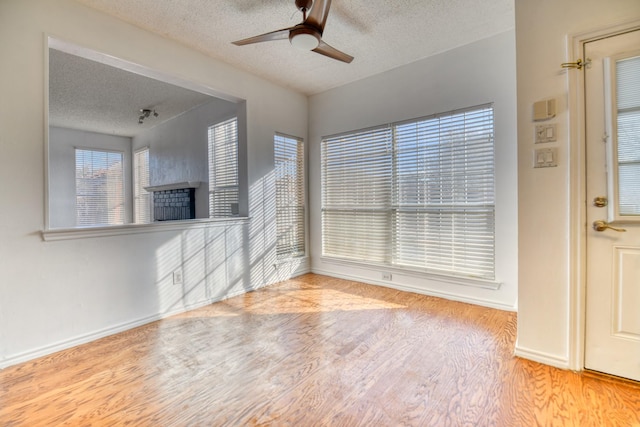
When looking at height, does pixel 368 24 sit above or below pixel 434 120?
above

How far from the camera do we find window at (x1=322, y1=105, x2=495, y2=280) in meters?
3.17

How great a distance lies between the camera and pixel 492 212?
3.09m

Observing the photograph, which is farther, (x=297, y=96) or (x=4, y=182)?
(x=297, y=96)

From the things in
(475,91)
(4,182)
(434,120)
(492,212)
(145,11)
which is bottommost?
(492,212)

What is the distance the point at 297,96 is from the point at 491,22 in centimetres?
262

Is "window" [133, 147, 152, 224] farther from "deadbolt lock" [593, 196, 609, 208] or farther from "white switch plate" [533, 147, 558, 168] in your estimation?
A: "deadbolt lock" [593, 196, 609, 208]

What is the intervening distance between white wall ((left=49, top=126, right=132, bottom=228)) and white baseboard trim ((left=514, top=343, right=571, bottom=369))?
7.46m

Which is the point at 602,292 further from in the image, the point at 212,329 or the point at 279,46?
the point at 279,46

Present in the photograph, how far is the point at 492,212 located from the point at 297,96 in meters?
3.14

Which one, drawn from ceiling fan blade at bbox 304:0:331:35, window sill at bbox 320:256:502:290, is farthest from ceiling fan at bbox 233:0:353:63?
Answer: window sill at bbox 320:256:502:290

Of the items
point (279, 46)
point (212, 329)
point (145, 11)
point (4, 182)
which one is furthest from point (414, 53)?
point (4, 182)

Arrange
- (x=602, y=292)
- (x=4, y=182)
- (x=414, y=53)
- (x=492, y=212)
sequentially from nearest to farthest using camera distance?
(x=602, y=292) → (x=4, y=182) → (x=492, y=212) → (x=414, y=53)

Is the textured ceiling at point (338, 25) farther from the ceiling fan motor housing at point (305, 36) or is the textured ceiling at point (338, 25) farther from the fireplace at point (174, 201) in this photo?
the fireplace at point (174, 201)

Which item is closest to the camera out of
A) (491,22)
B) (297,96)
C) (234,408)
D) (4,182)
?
(234,408)
